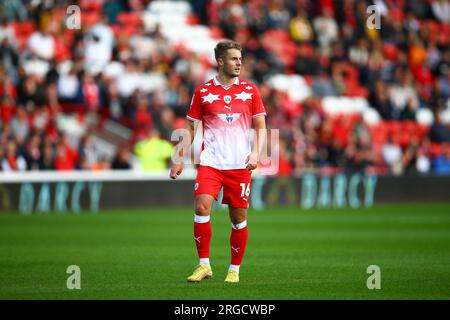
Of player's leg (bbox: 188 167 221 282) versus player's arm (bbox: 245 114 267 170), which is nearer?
player's arm (bbox: 245 114 267 170)

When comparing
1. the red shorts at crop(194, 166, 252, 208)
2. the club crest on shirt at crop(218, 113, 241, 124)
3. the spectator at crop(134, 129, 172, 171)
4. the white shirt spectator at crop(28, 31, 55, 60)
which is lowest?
the spectator at crop(134, 129, 172, 171)

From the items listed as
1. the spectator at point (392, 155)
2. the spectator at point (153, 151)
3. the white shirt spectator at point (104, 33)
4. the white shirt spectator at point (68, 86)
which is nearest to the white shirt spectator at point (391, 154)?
the spectator at point (392, 155)

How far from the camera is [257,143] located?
1161 cm

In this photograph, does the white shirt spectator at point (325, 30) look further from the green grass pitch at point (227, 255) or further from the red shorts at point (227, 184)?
the red shorts at point (227, 184)

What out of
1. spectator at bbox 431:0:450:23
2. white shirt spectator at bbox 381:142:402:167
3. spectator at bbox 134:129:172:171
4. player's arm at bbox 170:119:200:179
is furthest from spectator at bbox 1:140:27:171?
spectator at bbox 431:0:450:23

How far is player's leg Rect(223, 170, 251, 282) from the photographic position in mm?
11656

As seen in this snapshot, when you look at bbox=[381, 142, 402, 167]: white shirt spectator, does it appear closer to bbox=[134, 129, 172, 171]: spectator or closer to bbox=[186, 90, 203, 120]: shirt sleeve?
bbox=[134, 129, 172, 171]: spectator

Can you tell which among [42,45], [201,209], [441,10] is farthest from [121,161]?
[441,10]

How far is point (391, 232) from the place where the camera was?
776 inches

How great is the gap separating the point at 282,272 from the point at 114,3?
1838cm

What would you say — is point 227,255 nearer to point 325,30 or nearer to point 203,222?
point 203,222

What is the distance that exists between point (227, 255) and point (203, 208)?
12.6 feet

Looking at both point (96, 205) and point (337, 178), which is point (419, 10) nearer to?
point (337, 178)
